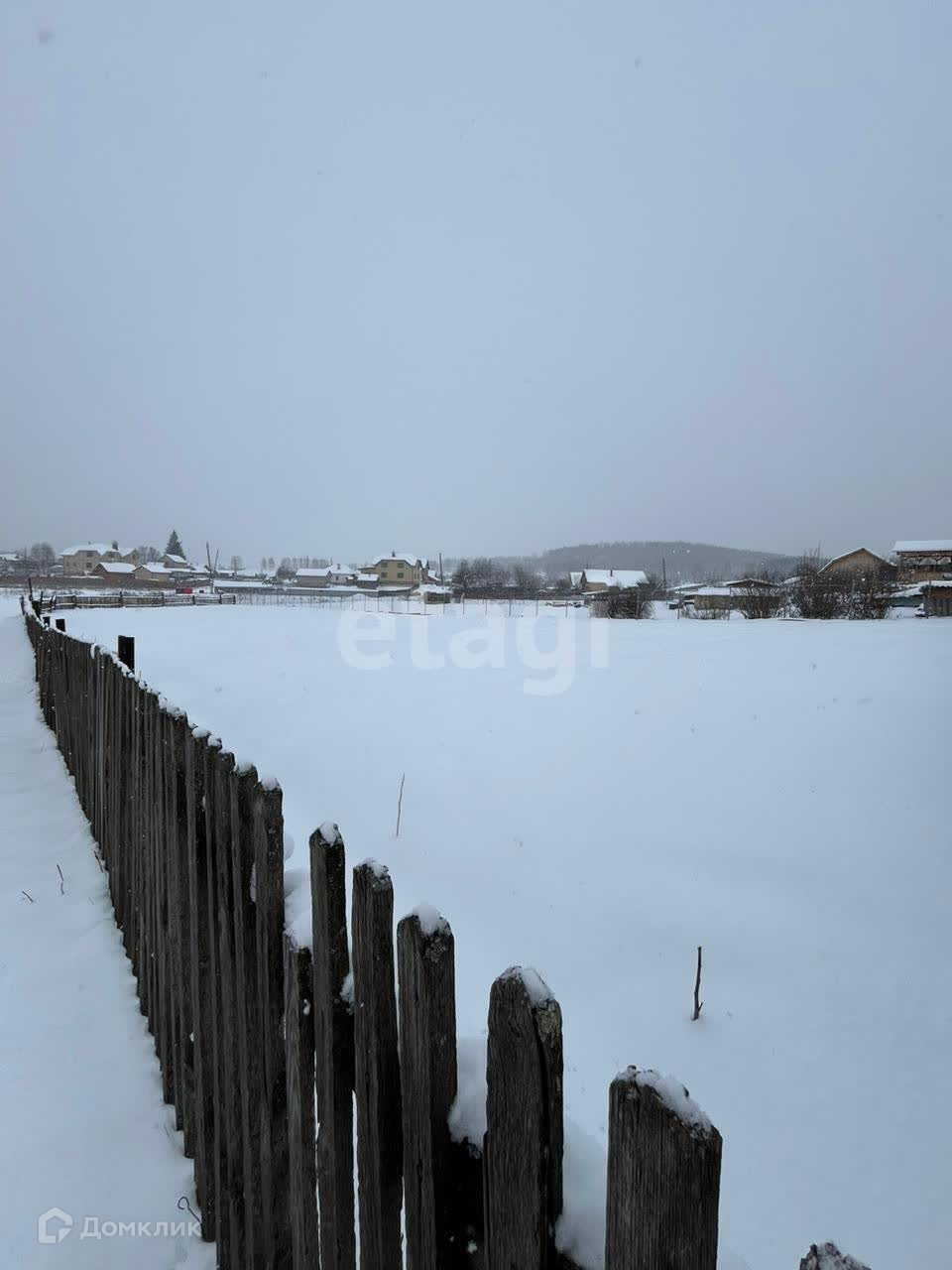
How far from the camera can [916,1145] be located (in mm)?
2908

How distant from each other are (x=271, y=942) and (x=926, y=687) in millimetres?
11702

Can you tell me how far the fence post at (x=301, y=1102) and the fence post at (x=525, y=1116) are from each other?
578 mm

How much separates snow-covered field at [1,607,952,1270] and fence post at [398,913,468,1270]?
0.69ft

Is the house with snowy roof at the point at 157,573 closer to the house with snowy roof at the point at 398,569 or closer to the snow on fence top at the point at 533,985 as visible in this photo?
the house with snowy roof at the point at 398,569

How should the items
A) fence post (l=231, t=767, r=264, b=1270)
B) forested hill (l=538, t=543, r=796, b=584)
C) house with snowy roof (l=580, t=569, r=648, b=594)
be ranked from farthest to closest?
forested hill (l=538, t=543, r=796, b=584), house with snowy roof (l=580, t=569, r=648, b=594), fence post (l=231, t=767, r=264, b=1270)

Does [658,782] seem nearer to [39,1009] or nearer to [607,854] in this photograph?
[607,854]

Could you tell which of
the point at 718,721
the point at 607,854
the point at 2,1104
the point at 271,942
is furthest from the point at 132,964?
the point at 718,721

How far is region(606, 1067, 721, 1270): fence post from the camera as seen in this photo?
2.22 feet

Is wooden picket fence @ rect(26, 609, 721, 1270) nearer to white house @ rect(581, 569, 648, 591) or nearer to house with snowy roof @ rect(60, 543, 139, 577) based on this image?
white house @ rect(581, 569, 648, 591)

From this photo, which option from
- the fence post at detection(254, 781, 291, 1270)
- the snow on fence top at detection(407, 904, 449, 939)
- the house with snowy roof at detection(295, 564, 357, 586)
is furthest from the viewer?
the house with snowy roof at detection(295, 564, 357, 586)

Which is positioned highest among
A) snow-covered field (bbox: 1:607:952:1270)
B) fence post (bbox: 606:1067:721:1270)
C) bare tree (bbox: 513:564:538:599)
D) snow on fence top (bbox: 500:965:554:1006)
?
bare tree (bbox: 513:564:538:599)

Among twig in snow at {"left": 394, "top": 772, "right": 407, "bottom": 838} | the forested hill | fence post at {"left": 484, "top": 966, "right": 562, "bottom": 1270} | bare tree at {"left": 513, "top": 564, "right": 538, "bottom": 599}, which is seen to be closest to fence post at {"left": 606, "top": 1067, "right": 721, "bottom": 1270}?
fence post at {"left": 484, "top": 966, "right": 562, "bottom": 1270}

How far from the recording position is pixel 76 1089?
2477 millimetres

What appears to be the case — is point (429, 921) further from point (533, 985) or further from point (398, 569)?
point (398, 569)
